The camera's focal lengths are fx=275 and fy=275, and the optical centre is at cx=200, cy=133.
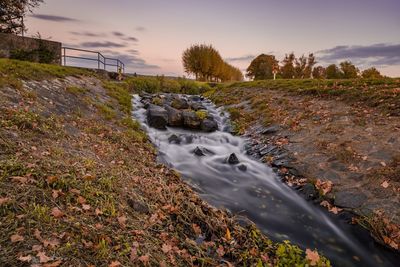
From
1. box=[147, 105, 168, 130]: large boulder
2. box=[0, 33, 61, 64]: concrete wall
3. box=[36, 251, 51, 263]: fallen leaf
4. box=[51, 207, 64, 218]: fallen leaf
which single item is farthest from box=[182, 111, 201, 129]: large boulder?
box=[0, 33, 61, 64]: concrete wall

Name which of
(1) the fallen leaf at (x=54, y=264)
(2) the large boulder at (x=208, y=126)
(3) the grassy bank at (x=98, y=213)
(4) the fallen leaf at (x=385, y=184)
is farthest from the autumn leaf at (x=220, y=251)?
(2) the large boulder at (x=208, y=126)

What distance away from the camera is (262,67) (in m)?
43.0

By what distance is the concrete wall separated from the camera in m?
19.9

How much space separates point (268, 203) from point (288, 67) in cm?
3877

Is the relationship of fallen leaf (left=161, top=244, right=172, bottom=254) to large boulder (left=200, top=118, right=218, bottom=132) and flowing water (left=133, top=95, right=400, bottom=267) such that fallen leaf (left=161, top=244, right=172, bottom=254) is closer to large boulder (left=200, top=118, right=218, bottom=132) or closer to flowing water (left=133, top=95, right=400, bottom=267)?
flowing water (left=133, top=95, right=400, bottom=267)

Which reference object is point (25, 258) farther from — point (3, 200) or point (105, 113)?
point (105, 113)

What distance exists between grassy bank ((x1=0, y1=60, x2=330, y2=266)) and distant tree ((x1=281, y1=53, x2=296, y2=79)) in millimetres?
38112

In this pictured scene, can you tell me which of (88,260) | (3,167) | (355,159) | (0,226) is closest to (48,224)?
(0,226)

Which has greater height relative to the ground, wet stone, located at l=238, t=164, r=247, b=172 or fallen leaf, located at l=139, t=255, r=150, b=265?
fallen leaf, located at l=139, t=255, r=150, b=265

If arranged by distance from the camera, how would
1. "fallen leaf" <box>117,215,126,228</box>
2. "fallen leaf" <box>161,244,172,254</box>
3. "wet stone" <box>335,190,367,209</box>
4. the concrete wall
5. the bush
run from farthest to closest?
the bush < the concrete wall < "wet stone" <box>335,190,367,209</box> < "fallen leaf" <box>117,215,126,228</box> < "fallen leaf" <box>161,244,172,254</box>

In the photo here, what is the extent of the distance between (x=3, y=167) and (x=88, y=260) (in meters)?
2.21

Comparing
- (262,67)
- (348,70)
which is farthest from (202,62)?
(348,70)

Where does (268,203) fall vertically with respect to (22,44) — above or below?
below

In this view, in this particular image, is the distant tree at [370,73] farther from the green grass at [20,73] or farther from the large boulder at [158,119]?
the green grass at [20,73]
